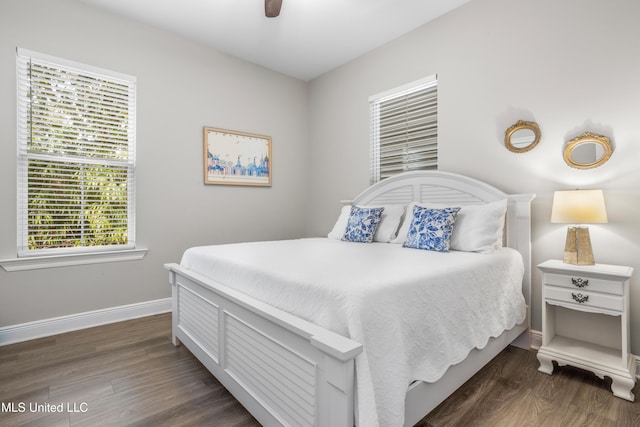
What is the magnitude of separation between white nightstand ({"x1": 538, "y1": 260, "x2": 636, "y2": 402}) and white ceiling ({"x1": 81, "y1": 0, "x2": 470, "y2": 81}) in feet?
7.96

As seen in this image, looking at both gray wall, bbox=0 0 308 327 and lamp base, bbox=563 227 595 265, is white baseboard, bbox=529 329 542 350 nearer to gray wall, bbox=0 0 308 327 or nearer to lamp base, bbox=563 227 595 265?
lamp base, bbox=563 227 595 265

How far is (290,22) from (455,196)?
225cm

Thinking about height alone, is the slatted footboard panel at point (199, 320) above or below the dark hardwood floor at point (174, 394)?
above

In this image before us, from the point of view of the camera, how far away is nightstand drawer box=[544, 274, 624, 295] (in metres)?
1.89

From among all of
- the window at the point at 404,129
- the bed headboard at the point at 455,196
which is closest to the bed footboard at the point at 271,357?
the bed headboard at the point at 455,196

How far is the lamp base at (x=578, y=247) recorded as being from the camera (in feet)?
6.86

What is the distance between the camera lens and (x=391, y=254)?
2145 millimetres

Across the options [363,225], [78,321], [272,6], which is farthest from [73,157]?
[363,225]

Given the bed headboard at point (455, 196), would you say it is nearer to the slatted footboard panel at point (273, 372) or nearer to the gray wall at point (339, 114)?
the gray wall at point (339, 114)

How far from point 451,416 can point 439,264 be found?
0.75 metres

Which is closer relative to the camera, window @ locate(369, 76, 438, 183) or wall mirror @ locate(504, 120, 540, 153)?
wall mirror @ locate(504, 120, 540, 153)

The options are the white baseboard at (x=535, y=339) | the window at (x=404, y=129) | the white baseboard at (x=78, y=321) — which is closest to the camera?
the white baseboard at (x=535, y=339)

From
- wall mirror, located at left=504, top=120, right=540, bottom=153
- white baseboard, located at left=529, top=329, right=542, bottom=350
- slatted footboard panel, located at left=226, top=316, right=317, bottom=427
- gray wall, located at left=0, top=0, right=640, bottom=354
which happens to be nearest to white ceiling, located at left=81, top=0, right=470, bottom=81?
gray wall, located at left=0, top=0, right=640, bottom=354

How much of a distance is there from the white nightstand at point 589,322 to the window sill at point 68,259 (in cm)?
341
